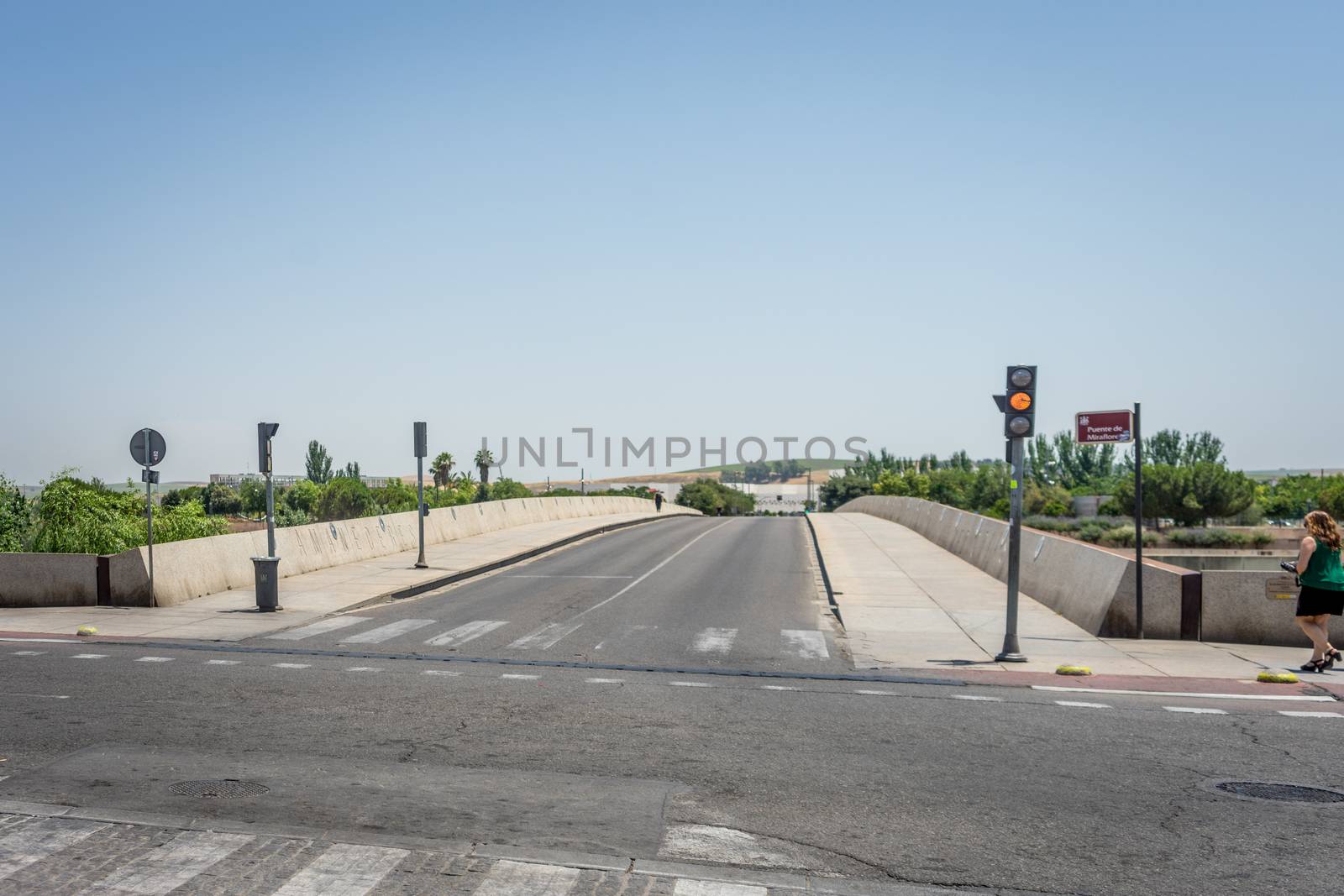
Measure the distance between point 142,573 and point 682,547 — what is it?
20012 mm

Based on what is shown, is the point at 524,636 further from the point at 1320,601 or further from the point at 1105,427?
the point at 1320,601

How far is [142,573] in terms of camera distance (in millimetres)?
17734

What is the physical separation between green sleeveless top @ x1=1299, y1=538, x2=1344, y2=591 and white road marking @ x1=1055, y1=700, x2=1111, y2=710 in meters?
3.53

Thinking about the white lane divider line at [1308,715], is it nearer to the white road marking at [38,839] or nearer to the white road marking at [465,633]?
the white road marking at [465,633]

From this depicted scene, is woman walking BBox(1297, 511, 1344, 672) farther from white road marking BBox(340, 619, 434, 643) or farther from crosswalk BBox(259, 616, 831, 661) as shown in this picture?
white road marking BBox(340, 619, 434, 643)

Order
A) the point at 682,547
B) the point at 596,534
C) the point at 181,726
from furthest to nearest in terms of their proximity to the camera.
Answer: the point at 596,534 → the point at 682,547 → the point at 181,726

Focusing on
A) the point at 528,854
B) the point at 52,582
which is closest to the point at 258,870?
the point at 528,854

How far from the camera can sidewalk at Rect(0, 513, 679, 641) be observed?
15.3 m

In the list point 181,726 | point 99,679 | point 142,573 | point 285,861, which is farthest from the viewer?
point 142,573

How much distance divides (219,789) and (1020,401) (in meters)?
10.2

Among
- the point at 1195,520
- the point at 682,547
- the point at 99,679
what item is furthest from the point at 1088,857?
the point at 1195,520

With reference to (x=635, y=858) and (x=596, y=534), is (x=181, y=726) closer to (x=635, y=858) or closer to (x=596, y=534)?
(x=635, y=858)

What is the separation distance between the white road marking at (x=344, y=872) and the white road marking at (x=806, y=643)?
27.9ft

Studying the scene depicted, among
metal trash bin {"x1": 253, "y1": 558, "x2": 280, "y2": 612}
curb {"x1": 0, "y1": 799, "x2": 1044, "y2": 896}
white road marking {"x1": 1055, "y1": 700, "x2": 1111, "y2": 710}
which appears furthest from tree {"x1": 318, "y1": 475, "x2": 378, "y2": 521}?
curb {"x1": 0, "y1": 799, "x2": 1044, "y2": 896}
